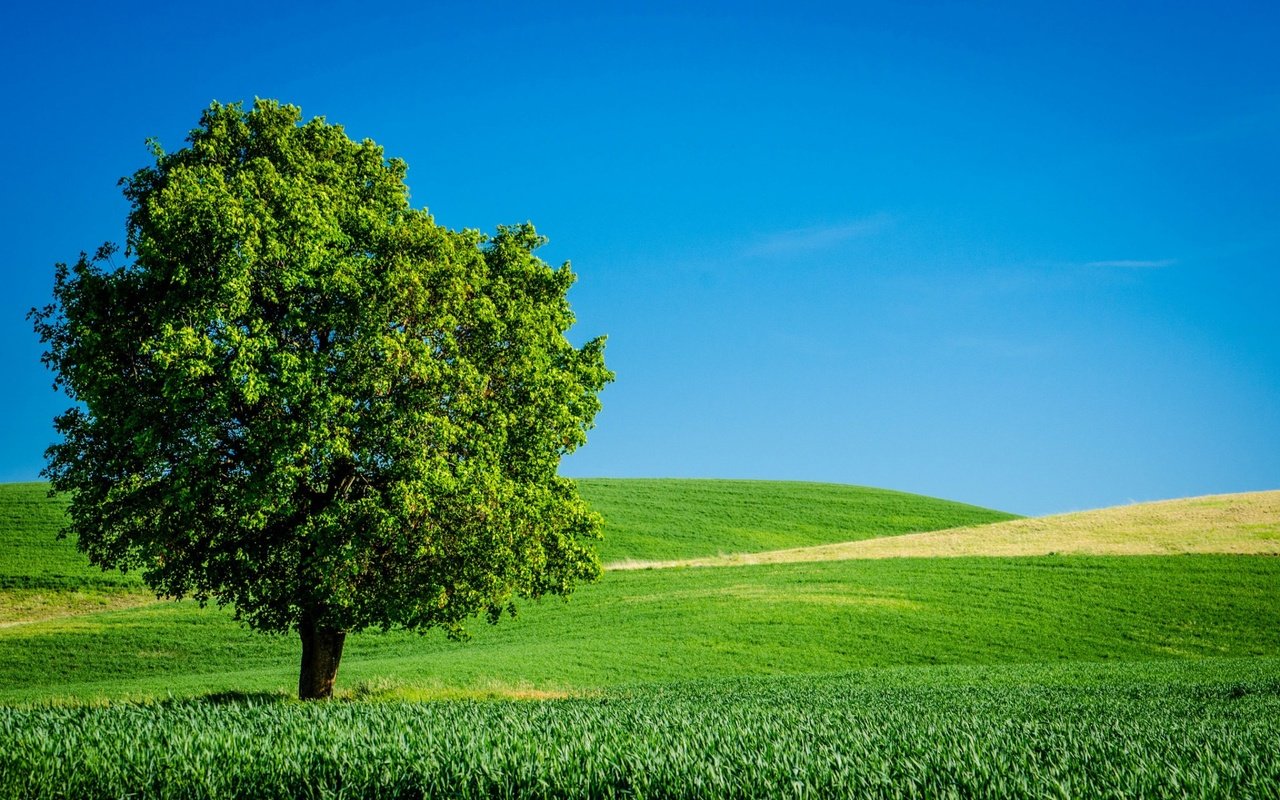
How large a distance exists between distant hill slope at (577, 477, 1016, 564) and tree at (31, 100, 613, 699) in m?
44.9

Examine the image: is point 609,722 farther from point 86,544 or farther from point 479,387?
point 86,544

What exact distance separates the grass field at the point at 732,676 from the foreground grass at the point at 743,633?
0.21 m

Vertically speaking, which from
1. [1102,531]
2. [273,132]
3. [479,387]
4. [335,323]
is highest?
[273,132]

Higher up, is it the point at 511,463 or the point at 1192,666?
the point at 511,463

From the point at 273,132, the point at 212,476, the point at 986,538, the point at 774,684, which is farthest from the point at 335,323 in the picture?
the point at 986,538

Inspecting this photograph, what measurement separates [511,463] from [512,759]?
50.3 feet

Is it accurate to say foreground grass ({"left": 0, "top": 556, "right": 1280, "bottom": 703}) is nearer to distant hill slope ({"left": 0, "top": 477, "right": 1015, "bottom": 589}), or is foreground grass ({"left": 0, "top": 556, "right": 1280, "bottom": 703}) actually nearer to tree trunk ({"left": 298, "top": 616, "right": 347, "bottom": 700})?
tree trunk ({"left": 298, "top": 616, "right": 347, "bottom": 700})

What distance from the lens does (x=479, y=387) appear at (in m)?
21.4

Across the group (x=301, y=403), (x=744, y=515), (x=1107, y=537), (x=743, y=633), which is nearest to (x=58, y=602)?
(x=743, y=633)

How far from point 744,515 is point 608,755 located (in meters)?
82.0

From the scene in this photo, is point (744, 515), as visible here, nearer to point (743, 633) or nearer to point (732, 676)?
point (743, 633)

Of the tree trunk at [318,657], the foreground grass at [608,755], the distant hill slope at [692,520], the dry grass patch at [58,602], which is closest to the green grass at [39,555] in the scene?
the distant hill slope at [692,520]

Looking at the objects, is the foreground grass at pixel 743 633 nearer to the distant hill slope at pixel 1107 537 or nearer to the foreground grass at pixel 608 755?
the distant hill slope at pixel 1107 537

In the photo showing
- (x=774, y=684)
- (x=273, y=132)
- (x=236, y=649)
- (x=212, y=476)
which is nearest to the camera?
(x=212, y=476)
